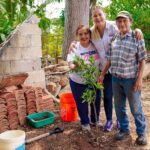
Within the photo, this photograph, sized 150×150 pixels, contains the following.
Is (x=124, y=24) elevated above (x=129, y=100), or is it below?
above

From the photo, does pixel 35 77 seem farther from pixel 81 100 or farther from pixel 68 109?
pixel 81 100

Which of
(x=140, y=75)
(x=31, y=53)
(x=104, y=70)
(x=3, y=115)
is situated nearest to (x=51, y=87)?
(x=31, y=53)

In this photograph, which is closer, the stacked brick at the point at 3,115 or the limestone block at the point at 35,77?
the stacked brick at the point at 3,115

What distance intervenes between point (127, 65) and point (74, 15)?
13.2 ft

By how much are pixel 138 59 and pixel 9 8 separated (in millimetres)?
2170

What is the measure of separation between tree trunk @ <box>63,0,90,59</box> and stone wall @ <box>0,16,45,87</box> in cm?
187

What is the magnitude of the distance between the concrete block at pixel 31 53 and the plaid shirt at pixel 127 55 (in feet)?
7.13

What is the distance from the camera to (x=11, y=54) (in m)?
5.70

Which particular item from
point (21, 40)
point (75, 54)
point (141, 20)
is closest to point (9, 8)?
point (21, 40)

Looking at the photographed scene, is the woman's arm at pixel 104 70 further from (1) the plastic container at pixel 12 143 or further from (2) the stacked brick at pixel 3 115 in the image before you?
(2) the stacked brick at pixel 3 115

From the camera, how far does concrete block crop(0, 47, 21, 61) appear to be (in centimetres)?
561

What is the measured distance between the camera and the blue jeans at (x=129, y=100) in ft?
13.8

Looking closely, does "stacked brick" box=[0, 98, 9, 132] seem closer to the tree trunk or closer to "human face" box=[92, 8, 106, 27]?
"human face" box=[92, 8, 106, 27]

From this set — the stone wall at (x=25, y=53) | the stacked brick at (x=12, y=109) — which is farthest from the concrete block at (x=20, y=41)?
the stacked brick at (x=12, y=109)
